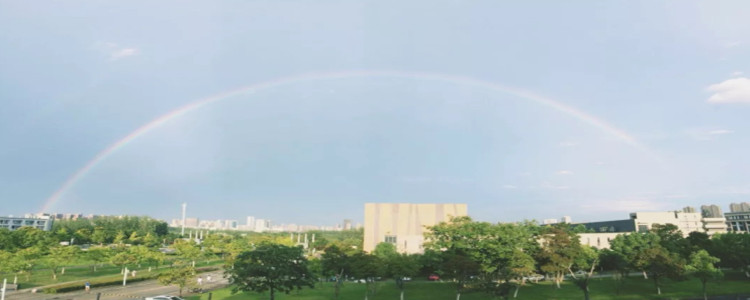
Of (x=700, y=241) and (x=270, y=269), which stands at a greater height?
(x=700, y=241)

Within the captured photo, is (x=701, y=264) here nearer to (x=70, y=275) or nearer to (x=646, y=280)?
(x=646, y=280)

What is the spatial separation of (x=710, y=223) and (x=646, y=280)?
81.9m

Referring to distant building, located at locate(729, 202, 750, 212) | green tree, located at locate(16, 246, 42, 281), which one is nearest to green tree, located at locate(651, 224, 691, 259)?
green tree, located at locate(16, 246, 42, 281)

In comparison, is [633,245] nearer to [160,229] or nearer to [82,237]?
[82,237]

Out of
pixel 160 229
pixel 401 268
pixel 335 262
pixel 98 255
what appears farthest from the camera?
pixel 160 229

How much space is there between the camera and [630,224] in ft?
311

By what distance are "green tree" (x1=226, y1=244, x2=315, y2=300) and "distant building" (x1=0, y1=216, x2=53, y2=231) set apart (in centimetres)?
16500

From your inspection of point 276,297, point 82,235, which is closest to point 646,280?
point 276,297

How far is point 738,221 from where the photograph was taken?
401ft

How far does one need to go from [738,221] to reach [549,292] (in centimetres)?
11803

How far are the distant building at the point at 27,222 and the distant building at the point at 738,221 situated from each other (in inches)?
8913

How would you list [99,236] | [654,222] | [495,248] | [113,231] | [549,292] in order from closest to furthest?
1. [495,248]
2. [549,292]
3. [654,222]
4. [99,236]
5. [113,231]

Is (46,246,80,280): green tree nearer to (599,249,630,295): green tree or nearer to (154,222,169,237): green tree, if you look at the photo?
(599,249,630,295): green tree

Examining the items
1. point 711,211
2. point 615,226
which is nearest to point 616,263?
point 615,226
